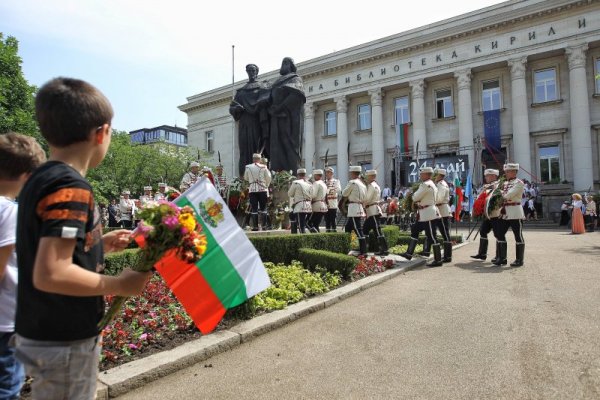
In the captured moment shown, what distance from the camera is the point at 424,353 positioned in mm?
4125

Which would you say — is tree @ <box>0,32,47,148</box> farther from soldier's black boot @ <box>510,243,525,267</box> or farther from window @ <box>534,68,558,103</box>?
window @ <box>534,68,558,103</box>

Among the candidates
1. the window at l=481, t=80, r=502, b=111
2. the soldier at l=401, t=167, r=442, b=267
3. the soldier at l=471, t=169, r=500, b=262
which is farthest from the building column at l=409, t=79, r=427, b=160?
the soldier at l=401, t=167, r=442, b=267

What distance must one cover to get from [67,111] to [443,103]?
35865 mm

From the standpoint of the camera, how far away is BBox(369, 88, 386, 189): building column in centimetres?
3600

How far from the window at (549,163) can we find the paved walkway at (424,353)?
→ 26.3m

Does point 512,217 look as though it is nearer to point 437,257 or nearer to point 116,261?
point 437,257

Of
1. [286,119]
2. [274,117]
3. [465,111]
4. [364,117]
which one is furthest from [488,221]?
[364,117]

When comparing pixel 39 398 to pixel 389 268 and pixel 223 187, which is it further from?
pixel 223 187

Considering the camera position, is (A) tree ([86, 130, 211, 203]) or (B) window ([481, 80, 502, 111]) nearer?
(B) window ([481, 80, 502, 111])

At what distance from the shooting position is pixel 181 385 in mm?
3490

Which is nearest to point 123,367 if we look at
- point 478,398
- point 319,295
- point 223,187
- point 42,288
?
point 42,288

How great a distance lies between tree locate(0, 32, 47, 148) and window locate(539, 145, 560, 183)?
3164cm

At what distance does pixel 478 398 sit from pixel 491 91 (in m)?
33.5

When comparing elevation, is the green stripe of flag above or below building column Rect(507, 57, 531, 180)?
below
